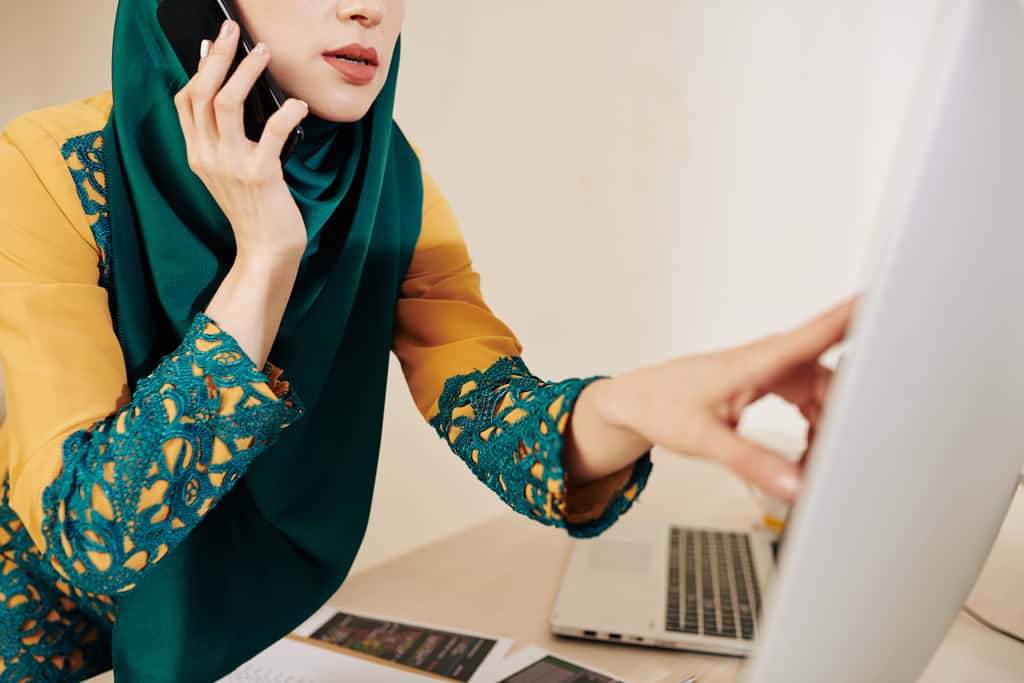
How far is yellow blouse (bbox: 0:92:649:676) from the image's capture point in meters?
0.57

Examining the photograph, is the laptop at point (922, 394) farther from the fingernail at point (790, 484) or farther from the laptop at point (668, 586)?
the laptop at point (668, 586)

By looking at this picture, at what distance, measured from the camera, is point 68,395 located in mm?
581

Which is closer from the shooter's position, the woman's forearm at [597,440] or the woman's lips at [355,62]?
the woman's forearm at [597,440]

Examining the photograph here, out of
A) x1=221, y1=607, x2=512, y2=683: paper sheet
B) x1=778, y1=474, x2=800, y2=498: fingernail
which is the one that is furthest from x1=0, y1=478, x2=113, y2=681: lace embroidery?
x1=778, y1=474, x2=800, y2=498: fingernail

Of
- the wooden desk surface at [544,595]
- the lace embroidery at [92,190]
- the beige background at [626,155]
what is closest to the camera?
the lace embroidery at [92,190]

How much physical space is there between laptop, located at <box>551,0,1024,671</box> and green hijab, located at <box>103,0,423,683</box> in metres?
0.53

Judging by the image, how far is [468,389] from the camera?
0.74 metres

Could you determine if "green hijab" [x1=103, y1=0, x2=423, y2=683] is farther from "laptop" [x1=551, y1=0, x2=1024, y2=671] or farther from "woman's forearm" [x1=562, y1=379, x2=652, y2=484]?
"laptop" [x1=551, y1=0, x2=1024, y2=671]

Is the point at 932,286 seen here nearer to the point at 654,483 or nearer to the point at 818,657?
the point at 818,657

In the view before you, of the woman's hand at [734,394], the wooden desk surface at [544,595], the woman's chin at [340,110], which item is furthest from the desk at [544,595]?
the woman's chin at [340,110]

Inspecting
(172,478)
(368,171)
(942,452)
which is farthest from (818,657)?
(368,171)

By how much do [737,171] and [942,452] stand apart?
1.35 m

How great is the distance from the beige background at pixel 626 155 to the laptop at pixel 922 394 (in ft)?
2.45

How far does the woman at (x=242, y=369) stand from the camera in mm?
555
